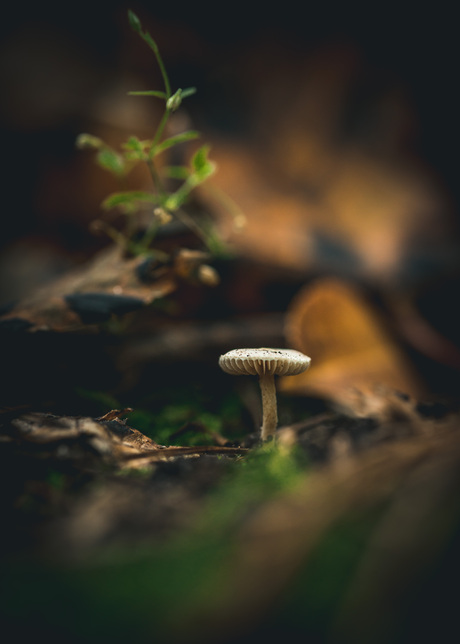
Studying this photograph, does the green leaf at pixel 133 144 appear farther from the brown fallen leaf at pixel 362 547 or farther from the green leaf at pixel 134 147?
the brown fallen leaf at pixel 362 547

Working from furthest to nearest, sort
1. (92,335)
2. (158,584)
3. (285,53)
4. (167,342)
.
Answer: (285,53) → (167,342) → (92,335) → (158,584)

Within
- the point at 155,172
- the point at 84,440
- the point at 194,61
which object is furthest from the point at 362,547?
→ the point at 194,61

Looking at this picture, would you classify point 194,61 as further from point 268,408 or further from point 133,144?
point 268,408

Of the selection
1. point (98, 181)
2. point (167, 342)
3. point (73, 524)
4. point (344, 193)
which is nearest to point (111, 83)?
point (98, 181)

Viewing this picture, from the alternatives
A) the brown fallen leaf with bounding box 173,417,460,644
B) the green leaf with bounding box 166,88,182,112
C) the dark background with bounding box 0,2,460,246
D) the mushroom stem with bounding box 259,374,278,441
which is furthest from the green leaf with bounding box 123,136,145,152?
the dark background with bounding box 0,2,460,246

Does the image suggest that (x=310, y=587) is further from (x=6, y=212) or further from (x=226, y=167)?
(x=6, y=212)

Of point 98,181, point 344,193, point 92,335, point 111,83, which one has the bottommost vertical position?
point 92,335

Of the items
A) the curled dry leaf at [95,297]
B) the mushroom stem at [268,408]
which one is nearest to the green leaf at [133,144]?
the curled dry leaf at [95,297]
